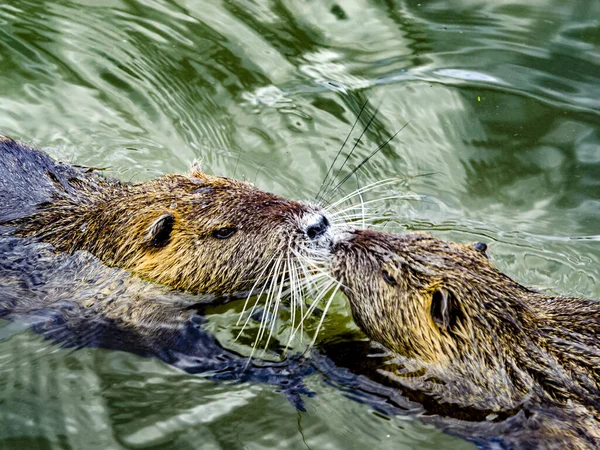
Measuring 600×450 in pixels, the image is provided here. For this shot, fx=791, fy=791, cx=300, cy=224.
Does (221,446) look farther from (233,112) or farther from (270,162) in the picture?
(233,112)

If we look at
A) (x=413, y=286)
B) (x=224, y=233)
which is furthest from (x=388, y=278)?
(x=224, y=233)

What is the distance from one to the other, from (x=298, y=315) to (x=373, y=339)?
659mm

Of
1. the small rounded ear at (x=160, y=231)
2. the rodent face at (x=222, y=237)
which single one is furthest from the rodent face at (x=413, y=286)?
the small rounded ear at (x=160, y=231)

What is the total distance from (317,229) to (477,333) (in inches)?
37.9

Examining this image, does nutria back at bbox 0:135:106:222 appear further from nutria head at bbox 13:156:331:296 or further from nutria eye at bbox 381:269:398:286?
nutria eye at bbox 381:269:398:286

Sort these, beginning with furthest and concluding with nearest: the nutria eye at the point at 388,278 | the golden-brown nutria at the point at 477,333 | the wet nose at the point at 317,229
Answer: the wet nose at the point at 317,229 < the nutria eye at the point at 388,278 < the golden-brown nutria at the point at 477,333

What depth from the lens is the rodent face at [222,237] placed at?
414cm

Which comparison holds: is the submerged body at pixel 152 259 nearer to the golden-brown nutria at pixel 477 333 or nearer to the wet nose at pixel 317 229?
the wet nose at pixel 317 229

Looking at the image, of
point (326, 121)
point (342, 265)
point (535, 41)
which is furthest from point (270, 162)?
point (535, 41)

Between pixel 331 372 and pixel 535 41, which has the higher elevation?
pixel 535 41

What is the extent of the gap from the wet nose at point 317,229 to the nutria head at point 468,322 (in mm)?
107

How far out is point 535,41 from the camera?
6203 millimetres

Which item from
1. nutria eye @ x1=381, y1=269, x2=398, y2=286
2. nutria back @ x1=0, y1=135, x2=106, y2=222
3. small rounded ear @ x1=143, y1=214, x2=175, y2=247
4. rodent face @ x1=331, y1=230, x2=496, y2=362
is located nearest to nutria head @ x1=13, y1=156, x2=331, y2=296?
small rounded ear @ x1=143, y1=214, x2=175, y2=247

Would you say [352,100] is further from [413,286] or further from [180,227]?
[413,286]
